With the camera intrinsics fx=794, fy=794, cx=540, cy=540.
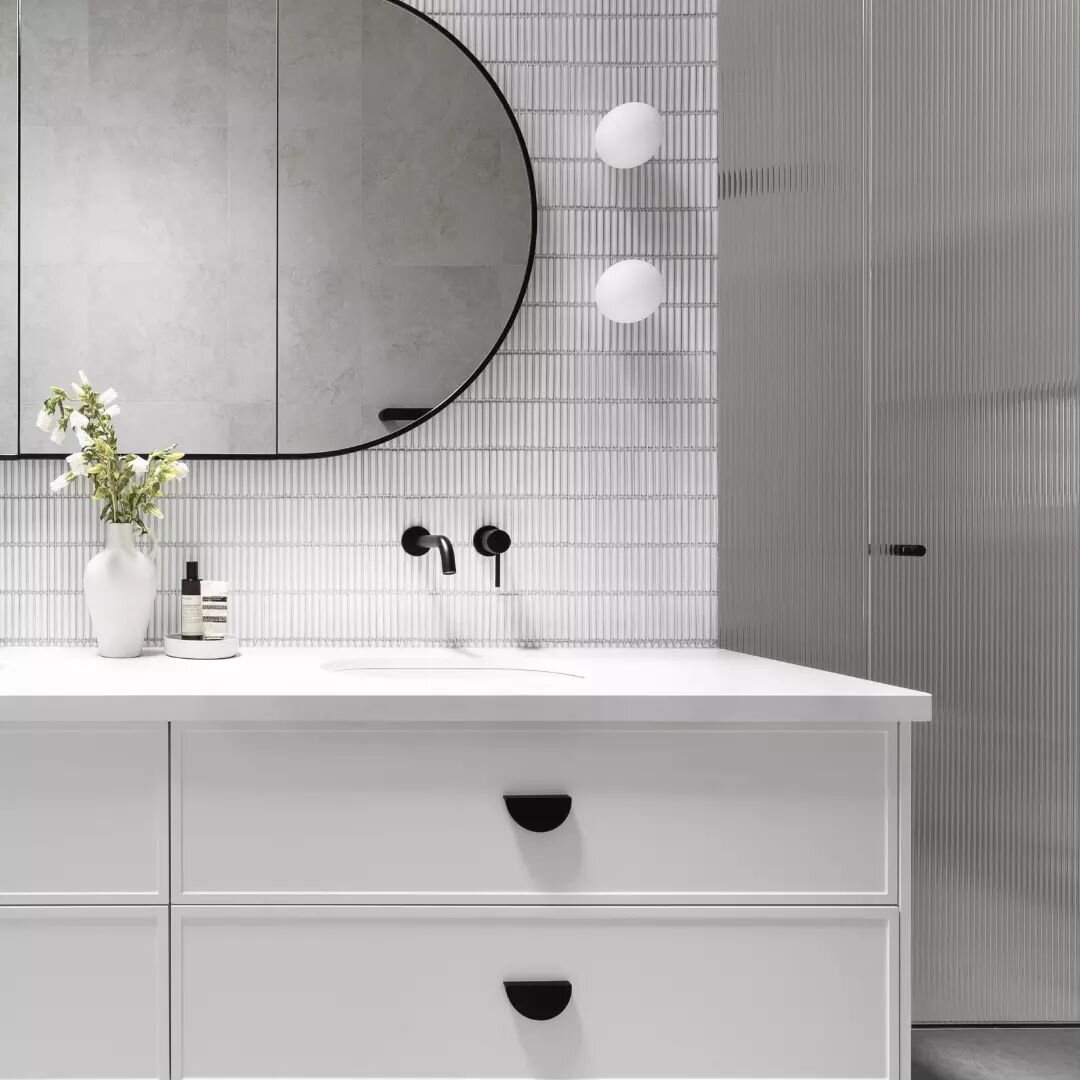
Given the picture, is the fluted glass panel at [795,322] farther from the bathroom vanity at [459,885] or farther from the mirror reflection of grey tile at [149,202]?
the mirror reflection of grey tile at [149,202]

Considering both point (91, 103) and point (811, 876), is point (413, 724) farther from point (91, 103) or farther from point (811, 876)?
point (91, 103)

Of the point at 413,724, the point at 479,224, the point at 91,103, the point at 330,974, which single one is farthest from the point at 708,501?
the point at 91,103

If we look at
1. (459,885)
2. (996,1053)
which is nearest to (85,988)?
(459,885)

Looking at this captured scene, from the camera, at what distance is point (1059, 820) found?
1252mm

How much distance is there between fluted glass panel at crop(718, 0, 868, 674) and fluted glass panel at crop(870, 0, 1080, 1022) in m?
0.04

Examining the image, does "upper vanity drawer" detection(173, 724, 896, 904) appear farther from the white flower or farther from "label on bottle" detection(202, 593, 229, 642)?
the white flower

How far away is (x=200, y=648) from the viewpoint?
121 centimetres

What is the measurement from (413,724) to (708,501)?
737 mm

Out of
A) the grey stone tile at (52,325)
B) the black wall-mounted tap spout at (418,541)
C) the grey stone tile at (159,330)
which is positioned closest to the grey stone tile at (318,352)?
the grey stone tile at (159,330)

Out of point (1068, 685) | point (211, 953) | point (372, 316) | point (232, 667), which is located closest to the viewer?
point (211, 953)

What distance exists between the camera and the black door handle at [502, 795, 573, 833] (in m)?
0.89

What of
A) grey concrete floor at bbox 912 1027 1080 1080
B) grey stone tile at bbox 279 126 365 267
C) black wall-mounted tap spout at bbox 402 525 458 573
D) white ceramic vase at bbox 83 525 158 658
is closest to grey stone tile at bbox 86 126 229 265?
grey stone tile at bbox 279 126 365 267

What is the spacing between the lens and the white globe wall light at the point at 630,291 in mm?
1297

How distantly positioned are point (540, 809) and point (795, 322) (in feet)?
2.85
